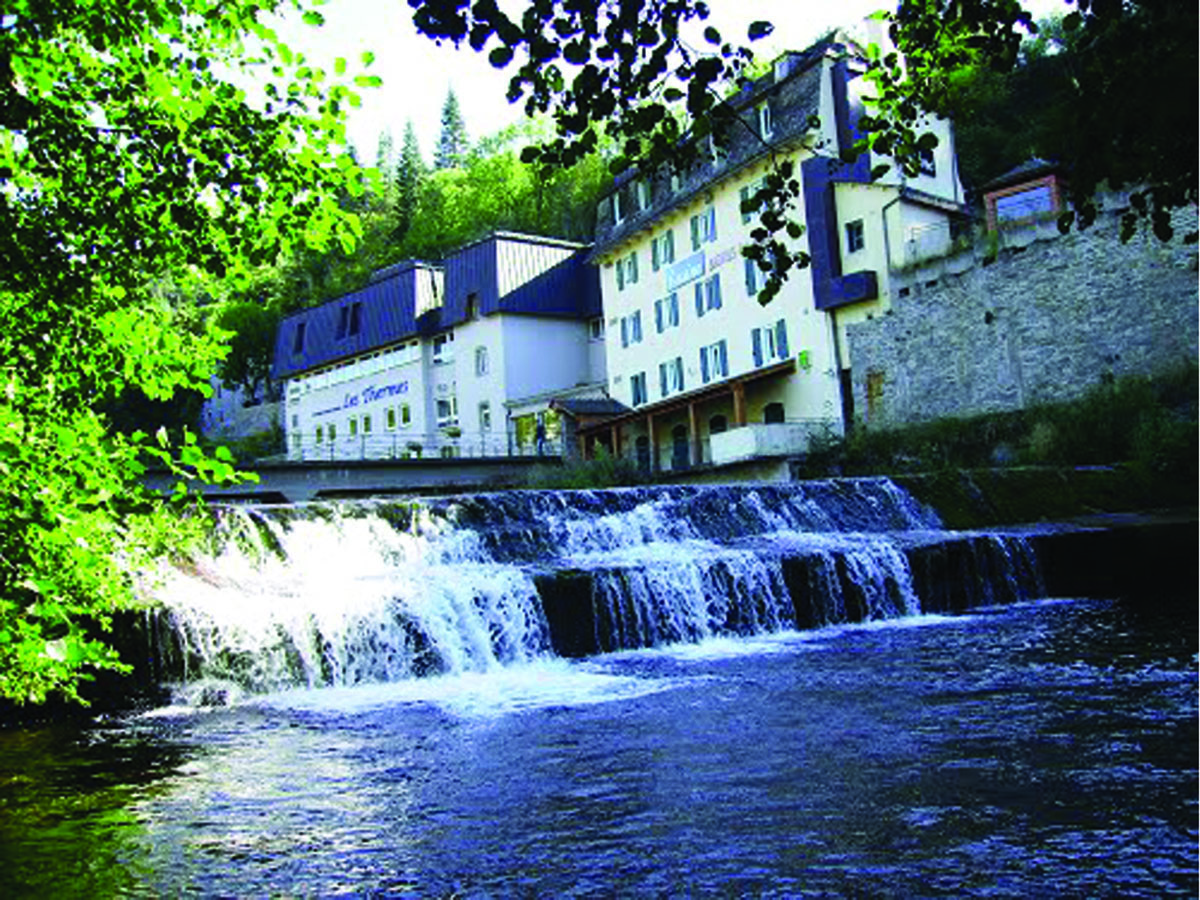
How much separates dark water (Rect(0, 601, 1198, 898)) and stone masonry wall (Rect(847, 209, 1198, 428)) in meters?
18.6

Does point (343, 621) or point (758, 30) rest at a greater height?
point (758, 30)

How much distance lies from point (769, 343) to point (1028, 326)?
9.25 meters

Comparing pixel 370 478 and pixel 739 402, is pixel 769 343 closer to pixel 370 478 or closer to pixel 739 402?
pixel 739 402

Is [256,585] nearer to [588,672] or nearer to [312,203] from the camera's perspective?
[588,672]

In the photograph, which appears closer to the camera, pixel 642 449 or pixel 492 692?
pixel 492 692

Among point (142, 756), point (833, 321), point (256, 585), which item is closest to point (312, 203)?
point (142, 756)

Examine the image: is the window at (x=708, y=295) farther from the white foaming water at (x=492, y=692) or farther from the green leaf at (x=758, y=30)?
the green leaf at (x=758, y=30)

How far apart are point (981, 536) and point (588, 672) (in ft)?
25.2


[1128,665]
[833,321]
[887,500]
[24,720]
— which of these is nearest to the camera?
[1128,665]

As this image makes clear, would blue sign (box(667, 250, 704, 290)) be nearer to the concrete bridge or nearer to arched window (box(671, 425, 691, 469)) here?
arched window (box(671, 425, 691, 469))

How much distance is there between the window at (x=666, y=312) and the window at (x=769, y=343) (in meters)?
4.58

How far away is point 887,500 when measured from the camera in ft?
65.8

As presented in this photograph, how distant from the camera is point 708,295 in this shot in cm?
3869

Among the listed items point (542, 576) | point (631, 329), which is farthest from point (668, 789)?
point (631, 329)
